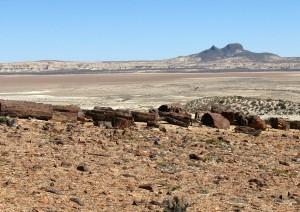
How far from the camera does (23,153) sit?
15.6m

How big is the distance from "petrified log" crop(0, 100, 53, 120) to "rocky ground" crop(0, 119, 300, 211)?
111cm

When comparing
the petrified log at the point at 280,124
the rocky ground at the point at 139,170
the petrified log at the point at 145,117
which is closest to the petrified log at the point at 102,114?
the petrified log at the point at 145,117

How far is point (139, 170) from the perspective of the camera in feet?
49.6

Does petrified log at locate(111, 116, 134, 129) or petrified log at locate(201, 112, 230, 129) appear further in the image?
petrified log at locate(201, 112, 230, 129)

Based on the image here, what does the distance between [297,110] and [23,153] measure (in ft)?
97.2

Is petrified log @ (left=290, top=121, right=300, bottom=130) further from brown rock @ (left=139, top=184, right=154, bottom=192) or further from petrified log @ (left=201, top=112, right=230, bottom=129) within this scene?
brown rock @ (left=139, top=184, right=154, bottom=192)

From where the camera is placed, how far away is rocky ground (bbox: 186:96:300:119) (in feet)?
134

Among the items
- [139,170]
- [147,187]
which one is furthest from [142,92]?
[147,187]

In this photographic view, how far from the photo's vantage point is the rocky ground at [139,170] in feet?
39.9

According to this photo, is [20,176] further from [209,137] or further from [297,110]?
[297,110]

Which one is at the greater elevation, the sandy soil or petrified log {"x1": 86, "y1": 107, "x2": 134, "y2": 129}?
petrified log {"x1": 86, "y1": 107, "x2": 134, "y2": 129}

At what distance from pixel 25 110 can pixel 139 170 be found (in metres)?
9.08

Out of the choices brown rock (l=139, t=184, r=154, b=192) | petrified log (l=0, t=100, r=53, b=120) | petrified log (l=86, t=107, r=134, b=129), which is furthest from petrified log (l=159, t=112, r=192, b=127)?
brown rock (l=139, t=184, r=154, b=192)

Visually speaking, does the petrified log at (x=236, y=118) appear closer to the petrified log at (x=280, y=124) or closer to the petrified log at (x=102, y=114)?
the petrified log at (x=280, y=124)
